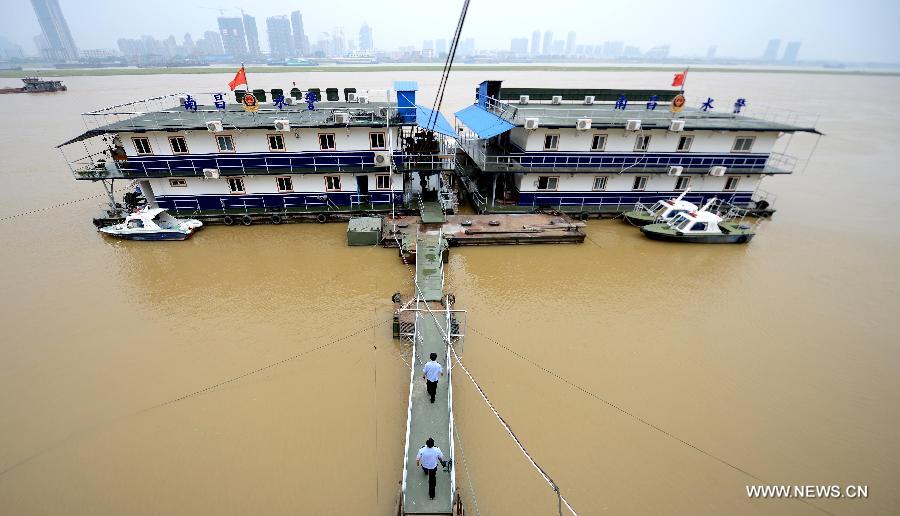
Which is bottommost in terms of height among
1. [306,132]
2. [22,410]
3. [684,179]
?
[22,410]

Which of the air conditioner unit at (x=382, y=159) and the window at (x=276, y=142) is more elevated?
the window at (x=276, y=142)

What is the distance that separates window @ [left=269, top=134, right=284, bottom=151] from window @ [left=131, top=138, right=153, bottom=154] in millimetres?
6789

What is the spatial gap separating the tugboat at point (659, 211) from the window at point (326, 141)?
1957 centimetres

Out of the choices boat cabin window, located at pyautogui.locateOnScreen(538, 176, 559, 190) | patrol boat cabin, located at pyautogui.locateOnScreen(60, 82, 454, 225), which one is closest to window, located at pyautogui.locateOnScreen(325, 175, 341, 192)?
patrol boat cabin, located at pyautogui.locateOnScreen(60, 82, 454, 225)

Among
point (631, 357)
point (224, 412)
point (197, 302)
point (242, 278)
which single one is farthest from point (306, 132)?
point (631, 357)

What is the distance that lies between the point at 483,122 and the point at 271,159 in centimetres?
1414

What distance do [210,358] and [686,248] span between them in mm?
25130

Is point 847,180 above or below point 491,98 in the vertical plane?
below

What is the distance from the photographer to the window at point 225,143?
2264 centimetres

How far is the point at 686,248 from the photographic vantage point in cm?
2305

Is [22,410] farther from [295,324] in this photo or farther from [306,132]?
[306,132]

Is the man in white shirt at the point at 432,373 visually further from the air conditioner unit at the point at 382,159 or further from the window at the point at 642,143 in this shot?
the window at the point at 642,143

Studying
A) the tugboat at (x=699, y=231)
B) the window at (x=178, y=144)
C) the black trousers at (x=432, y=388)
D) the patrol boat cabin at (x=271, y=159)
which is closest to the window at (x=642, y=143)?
the tugboat at (x=699, y=231)

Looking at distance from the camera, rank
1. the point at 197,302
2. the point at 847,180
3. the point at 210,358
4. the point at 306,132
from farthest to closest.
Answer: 1. the point at 847,180
2. the point at 306,132
3. the point at 197,302
4. the point at 210,358
